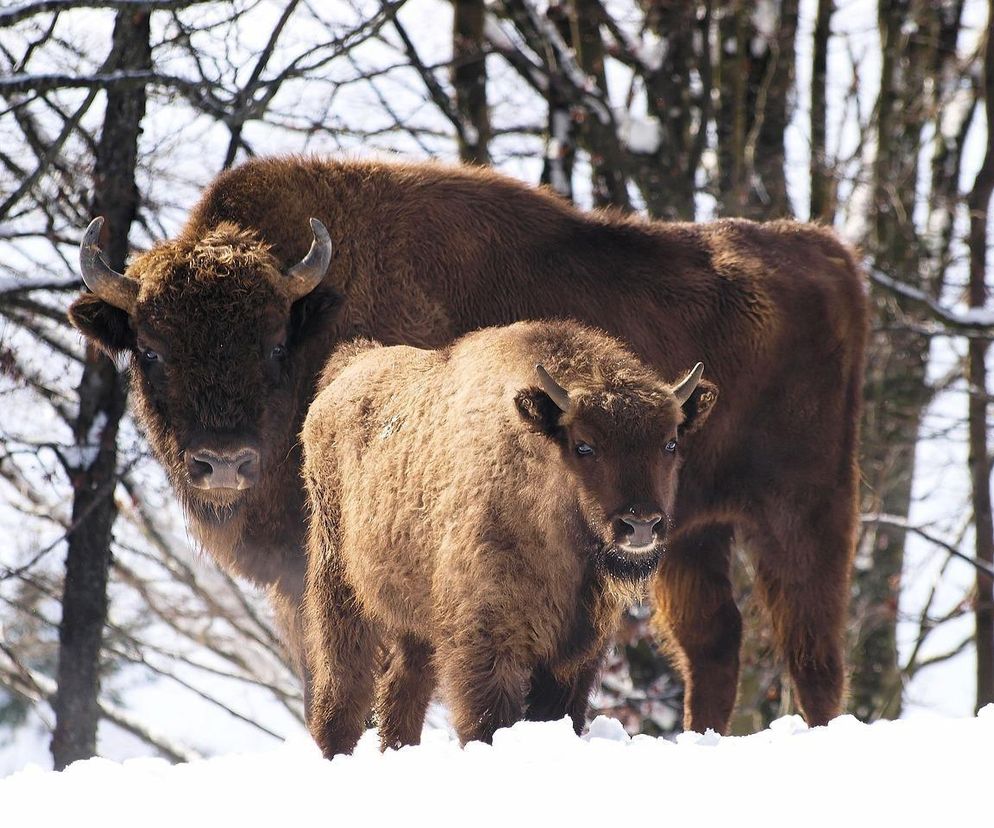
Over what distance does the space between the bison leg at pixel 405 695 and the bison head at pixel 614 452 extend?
1.20m

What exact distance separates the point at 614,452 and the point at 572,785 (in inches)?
48.4

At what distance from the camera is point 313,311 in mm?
6781

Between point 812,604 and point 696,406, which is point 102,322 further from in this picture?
point 812,604

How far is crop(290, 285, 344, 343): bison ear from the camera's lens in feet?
22.2

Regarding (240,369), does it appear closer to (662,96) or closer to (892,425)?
(662,96)

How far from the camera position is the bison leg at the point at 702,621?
7461mm

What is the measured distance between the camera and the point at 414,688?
5.61m

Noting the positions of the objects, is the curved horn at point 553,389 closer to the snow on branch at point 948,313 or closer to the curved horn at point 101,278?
the curved horn at point 101,278

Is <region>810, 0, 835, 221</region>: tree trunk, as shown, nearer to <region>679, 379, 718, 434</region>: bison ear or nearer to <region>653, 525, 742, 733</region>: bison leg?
<region>653, 525, 742, 733</region>: bison leg

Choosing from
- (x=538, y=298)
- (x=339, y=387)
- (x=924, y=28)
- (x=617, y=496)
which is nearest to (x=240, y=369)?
(x=339, y=387)

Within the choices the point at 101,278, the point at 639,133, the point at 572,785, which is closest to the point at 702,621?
the point at 101,278

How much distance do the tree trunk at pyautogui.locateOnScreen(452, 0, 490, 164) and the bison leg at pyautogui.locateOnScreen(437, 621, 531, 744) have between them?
8.78 metres

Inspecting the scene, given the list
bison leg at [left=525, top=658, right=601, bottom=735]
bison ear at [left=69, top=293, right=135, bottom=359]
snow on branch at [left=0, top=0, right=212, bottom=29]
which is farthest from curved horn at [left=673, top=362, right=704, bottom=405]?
snow on branch at [left=0, top=0, right=212, bottom=29]

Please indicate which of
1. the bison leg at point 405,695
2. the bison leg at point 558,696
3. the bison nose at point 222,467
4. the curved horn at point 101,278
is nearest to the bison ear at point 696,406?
the bison leg at point 558,696
